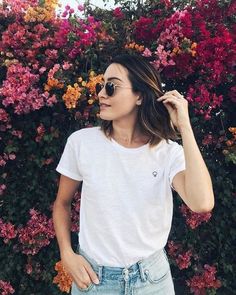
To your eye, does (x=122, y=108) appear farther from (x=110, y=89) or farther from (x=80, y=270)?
(x=80, y=270)

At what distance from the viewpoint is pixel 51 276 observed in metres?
3.18

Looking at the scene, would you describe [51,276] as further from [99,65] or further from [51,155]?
[99,65]

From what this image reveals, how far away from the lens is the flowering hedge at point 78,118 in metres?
3.06

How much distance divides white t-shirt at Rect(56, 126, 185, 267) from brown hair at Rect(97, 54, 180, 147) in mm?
136

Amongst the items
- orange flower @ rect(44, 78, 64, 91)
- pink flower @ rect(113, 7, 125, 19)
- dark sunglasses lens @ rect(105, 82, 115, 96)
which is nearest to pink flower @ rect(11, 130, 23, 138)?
orange flower @ rect(44, 78, 64, 91)

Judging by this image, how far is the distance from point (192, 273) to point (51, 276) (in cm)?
109

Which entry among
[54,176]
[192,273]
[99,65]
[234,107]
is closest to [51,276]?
[54,176]

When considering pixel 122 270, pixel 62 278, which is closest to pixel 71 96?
pixel 62 278

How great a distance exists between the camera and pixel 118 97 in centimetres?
206

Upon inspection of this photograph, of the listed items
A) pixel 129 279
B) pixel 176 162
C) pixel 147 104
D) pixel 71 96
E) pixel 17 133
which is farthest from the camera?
pixel 17 133

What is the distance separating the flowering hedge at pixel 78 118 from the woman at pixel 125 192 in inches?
36.2

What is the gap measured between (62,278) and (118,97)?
5.26 feet

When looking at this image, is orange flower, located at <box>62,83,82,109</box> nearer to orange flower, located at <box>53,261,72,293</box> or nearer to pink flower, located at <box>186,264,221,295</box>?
orange flower, located at <box>53,261,72,293</box>

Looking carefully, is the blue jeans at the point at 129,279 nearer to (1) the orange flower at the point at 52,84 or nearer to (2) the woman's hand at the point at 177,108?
(2) the woman's hand at the point at 177,108
